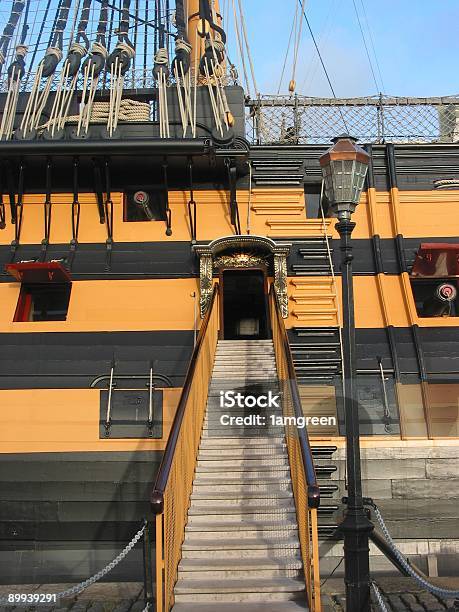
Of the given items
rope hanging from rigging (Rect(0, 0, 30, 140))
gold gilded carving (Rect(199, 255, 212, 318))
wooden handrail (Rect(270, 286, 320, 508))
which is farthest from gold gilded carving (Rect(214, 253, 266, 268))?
rope hanging from rigging (Rect(0, 0, 30, 140))

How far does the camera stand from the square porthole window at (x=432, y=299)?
11.6 metres

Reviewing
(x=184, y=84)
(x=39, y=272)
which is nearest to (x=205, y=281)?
(x=39, y=272)

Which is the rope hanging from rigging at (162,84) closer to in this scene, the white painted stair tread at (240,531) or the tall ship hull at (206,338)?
the tall ship hull at (206,338)

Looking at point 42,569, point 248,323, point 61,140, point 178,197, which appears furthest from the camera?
point 248,323

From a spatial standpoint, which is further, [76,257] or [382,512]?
[76,257]

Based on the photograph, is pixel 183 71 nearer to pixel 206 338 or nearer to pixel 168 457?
pixel 206 338

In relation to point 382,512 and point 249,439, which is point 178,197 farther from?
point 382,512

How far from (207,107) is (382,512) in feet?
27.6

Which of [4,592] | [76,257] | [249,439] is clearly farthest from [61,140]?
[4,592]

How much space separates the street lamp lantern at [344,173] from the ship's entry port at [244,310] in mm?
8484

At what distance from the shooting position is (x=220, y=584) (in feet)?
18.9

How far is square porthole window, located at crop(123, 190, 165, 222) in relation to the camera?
12.3 m

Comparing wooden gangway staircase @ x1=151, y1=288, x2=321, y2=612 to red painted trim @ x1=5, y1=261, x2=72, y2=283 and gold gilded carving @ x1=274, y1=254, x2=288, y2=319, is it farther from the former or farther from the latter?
red painted trim @ x1=5, y1=261, x2=72, y2=283

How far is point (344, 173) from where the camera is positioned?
5.78m
